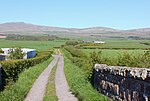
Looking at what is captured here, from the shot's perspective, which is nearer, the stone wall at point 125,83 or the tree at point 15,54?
the stone wall at point 125,83

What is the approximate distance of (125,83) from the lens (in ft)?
39.0

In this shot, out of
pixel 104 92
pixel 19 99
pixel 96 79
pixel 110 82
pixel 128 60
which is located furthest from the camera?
pixel 128 60

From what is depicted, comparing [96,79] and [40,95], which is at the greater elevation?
[96,79]

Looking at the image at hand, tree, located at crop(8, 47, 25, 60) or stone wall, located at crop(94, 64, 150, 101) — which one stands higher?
stone wall, located at crop(94, 64, 150, 101)

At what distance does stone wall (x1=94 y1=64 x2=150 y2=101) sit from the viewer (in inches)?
390

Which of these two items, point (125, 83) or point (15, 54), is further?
point (15, 54)

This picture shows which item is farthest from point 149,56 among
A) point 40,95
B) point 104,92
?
point 40,95

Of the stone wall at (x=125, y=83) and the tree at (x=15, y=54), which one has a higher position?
the stone wall at (x=125, y=83)

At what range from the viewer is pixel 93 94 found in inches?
620

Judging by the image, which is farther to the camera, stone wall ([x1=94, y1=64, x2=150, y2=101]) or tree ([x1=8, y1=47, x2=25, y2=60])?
tree ([x1=8, y1=47, x2=25, y2=60])

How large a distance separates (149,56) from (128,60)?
148cm

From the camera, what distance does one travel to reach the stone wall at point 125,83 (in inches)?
390

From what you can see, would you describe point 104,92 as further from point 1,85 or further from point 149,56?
point 1,85

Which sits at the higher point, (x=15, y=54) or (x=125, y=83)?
(x=125, y=83)
